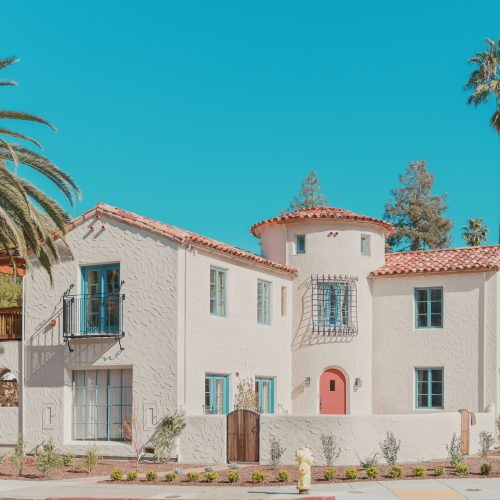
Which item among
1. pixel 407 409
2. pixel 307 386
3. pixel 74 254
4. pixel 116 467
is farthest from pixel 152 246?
pixel 407 409

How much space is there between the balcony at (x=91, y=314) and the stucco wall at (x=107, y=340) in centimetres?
32

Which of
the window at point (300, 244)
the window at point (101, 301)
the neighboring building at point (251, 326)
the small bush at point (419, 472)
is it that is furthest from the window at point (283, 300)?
the small bush at point (419, 472)

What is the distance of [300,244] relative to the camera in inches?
1201

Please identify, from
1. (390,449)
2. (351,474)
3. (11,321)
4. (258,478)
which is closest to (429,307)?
(390,449)

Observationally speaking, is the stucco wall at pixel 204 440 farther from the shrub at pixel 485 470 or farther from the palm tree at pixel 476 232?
the palm tree at pixel 476 232

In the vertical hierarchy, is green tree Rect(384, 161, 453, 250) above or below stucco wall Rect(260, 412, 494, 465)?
above

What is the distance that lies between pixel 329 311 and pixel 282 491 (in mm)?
12866

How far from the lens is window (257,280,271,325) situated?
28.3 m

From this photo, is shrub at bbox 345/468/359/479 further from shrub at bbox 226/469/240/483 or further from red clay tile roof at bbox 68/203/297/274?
red clay tile roof at bbox 68/203/297/274

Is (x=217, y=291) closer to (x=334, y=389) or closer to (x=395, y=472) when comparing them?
(x=334, y=389)

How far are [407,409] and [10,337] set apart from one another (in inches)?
504

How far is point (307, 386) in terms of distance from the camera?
1169 inches

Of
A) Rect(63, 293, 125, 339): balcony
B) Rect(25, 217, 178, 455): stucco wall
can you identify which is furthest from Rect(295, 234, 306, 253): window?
Rect(63, 293, 125, 339): balcony

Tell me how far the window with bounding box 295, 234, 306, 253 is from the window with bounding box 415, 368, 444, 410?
5.45 metres
